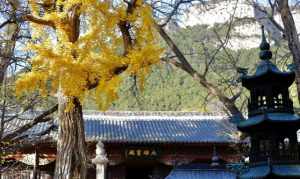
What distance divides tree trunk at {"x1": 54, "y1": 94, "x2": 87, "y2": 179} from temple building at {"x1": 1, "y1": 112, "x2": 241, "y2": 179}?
25.3 ft

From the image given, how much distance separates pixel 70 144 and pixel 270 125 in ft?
9.80

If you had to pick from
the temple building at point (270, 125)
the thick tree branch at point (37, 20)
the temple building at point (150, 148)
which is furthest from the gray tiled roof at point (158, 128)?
the thick tree branch at point (37, 20)

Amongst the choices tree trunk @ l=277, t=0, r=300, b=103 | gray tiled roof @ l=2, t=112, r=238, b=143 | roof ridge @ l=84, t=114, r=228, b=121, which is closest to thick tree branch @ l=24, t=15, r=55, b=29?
tree trunk @ l=277, t=0, r=300, b=103

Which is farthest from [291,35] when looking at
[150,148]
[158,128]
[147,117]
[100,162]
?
[147,117]

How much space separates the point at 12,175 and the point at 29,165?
70cm

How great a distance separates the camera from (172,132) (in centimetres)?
1847

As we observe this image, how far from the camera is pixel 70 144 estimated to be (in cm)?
747

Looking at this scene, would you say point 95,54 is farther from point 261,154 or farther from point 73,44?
point 261,154

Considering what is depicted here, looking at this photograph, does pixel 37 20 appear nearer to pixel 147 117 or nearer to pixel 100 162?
pixel 100 162

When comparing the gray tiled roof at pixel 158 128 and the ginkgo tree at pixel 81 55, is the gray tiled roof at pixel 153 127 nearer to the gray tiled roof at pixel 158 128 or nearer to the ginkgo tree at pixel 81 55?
the gray tiled roof at pixel 158 128

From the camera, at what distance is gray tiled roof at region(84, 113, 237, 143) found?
17078mm

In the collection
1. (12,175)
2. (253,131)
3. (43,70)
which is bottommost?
(12,175)

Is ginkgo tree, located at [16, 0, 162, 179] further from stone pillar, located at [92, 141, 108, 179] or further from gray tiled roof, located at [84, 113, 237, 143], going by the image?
gray tiled roof, located at [84, 113, 237, 143]

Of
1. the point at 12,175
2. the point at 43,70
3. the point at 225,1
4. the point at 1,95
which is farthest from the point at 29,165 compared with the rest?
the point at 43,70
